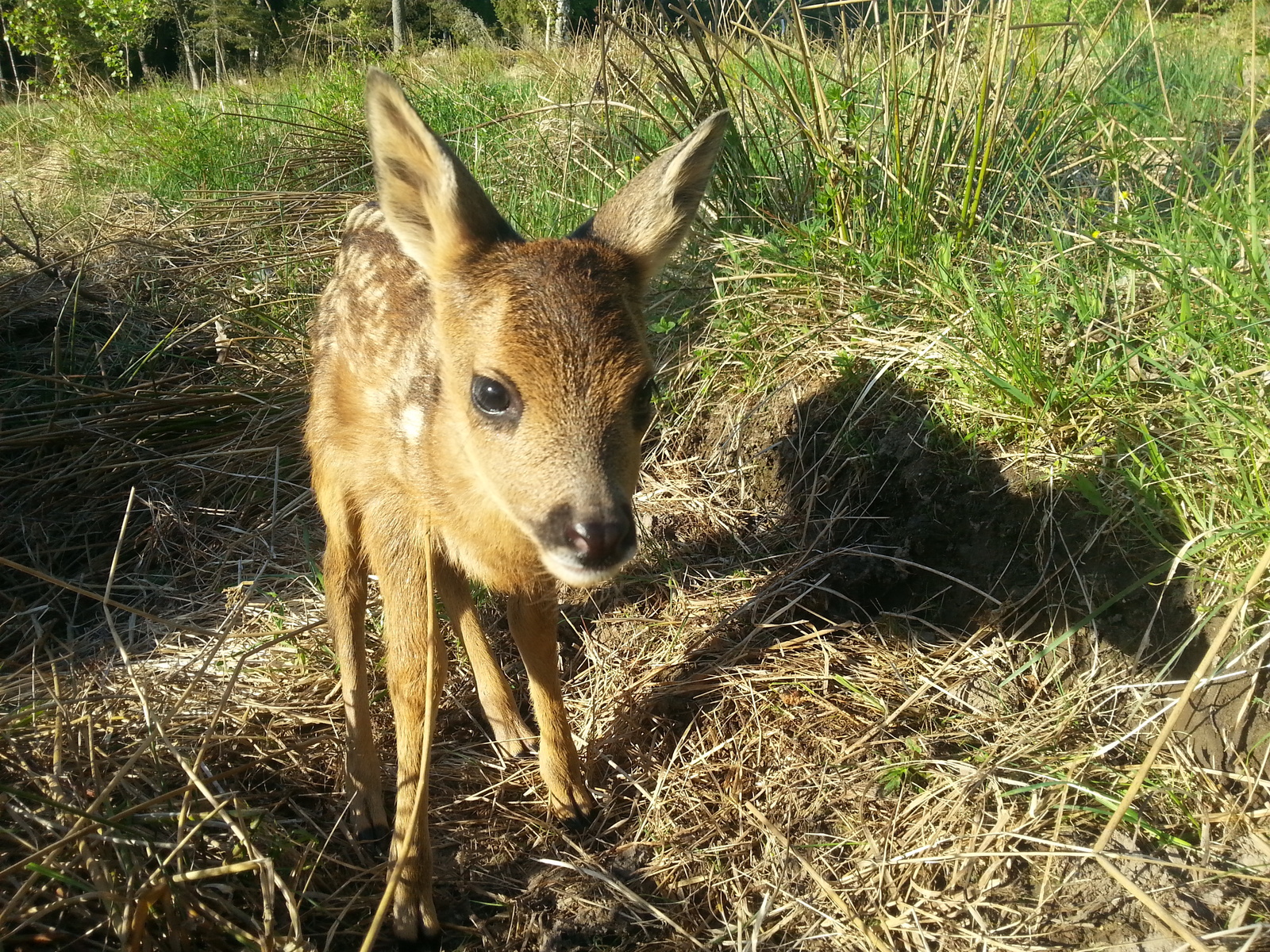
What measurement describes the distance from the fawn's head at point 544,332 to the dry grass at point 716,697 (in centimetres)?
112

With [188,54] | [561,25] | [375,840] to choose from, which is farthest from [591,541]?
[188,54]

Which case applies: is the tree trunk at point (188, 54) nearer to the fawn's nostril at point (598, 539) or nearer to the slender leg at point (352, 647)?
the slender leg at point (352, 647)

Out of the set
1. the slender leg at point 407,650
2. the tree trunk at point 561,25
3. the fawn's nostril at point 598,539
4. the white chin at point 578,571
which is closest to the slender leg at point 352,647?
the slender leg at point 407,650

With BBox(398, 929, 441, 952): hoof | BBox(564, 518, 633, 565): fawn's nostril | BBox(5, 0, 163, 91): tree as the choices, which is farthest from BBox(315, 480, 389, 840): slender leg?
BBox(5, 0, 163, 91): tree

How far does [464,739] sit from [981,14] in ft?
12.3

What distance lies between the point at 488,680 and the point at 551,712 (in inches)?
16.2

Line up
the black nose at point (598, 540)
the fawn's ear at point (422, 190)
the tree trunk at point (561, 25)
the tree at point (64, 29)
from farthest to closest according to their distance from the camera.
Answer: the tree at point (64, 29), the tree trunk at point (561, 25), the fawn's ear at point (422, 190), the black nose at point (598, 540)

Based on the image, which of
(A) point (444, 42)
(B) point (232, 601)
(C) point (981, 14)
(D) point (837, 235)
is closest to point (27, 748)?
(B) point (232, 601)

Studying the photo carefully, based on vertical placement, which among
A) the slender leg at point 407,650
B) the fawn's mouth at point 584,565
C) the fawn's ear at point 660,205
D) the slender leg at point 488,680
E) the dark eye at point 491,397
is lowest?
the slender leg at point 488,680

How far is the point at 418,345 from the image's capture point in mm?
3029

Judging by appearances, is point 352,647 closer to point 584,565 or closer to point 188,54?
point 584,565

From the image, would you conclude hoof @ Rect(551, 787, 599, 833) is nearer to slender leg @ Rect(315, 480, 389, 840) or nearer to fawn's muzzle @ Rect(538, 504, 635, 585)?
slender leg @ Rect(315, 480, 389, 840)

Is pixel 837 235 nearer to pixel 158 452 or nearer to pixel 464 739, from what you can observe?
pixel 464 739

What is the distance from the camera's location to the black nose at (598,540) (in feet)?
7.22
